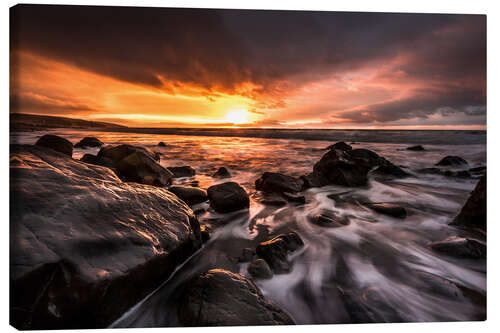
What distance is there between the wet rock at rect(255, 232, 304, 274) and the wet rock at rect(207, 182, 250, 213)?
3.24 ft

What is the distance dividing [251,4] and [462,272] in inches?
136

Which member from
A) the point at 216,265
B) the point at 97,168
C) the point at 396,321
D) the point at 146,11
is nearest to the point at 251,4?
the point at 146,11

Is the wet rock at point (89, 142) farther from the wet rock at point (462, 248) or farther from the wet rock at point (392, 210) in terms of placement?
the wet rock at point (462, 248)

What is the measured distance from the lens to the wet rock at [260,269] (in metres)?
1.64

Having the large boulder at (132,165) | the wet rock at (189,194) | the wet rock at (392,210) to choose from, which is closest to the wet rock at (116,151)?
the large boulder at (132,165)

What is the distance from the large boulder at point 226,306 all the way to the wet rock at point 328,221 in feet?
4.28

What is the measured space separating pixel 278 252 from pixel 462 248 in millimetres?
1819

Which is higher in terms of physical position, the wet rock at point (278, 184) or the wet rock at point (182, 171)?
the wet rock at point (182, 171)

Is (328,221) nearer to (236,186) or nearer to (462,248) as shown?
(462,248)

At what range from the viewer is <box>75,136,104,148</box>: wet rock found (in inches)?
163

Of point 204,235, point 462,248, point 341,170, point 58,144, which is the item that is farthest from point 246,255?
point 58,144

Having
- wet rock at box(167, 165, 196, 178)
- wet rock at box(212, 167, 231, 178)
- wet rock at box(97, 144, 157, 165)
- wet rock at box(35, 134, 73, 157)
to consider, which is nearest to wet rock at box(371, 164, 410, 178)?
wet rock at box(212, 167, 231, 178)

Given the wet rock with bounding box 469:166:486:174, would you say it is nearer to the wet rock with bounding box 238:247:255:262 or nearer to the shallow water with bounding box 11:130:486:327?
the shallow water with bounding box 11:130:486:327

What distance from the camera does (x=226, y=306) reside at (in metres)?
1.28
